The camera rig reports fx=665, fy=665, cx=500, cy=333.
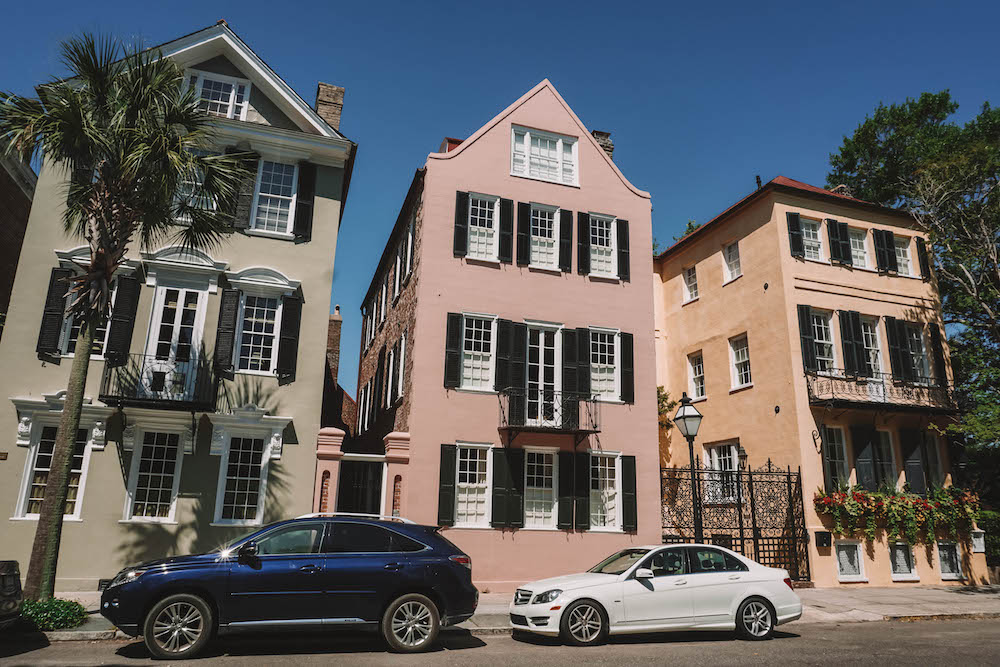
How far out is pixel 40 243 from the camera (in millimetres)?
15156

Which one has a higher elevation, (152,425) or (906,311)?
(906,311)

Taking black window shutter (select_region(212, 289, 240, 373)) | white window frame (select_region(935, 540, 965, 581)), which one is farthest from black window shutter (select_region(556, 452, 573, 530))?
white window frame (select_region(935, 540, 965, 581))

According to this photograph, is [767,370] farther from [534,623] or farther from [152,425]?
[152,425]

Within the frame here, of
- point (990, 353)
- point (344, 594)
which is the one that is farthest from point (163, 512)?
point (990, 353)

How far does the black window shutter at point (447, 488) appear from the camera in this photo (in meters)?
15.5

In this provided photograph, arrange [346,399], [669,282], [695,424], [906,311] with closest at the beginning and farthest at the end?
[695,424] → [906,311] → [669,282] → [346,399]

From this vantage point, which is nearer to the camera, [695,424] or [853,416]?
[695,424]

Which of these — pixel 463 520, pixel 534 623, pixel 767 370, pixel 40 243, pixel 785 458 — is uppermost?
pixel 40 243

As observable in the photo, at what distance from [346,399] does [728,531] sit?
18762 millimetres

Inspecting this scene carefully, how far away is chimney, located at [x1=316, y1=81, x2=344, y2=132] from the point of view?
1864 centimetres

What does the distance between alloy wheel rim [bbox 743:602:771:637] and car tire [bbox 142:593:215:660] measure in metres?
7.95

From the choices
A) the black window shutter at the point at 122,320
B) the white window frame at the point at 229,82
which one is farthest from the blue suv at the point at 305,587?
the white window frame at the point at 229,82

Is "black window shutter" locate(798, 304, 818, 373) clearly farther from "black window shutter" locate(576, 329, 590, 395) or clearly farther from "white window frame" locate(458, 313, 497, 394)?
"white window frame" locate(458, 313, 497, 394)

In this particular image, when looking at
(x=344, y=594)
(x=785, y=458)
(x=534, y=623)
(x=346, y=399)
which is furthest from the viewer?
(x=346, y=399)
